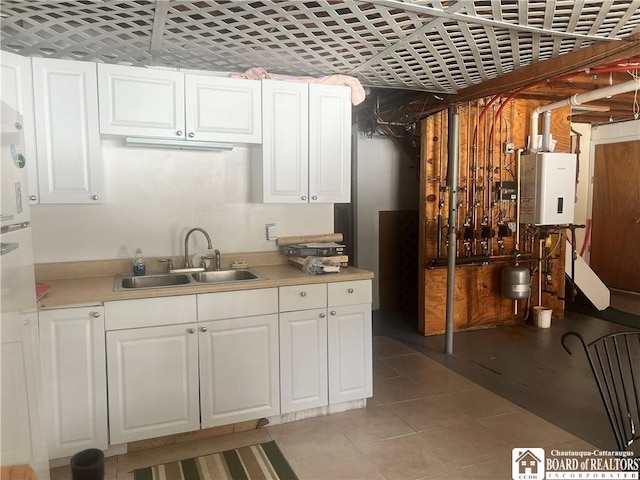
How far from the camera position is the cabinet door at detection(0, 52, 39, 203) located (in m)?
2.33

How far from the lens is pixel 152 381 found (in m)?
2.45

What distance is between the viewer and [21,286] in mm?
1598

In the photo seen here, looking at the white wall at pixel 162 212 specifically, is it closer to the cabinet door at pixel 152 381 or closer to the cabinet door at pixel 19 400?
the cabinet door at pixel 152 381

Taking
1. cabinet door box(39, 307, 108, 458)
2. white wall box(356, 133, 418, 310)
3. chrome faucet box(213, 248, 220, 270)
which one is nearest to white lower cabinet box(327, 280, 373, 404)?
chrome faucet box(213, 248, 220, 270)

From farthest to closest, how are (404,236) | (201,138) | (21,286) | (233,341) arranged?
1. (404,236)
2. (201,138)
3. (233,341)
4. (21,286)

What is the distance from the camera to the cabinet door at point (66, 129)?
2461mm

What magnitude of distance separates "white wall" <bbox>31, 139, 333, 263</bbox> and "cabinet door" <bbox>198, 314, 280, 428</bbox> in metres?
0.76

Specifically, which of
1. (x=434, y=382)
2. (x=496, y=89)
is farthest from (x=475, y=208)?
(x=434, y=382)

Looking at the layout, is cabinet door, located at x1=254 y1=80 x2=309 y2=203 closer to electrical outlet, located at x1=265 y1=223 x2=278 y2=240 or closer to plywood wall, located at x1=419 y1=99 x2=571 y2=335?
electrical outlet, located at x1=265 y1=223 x2=278 y2=240

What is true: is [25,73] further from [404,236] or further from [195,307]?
[404,236]

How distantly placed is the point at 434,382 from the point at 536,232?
90.0 inches

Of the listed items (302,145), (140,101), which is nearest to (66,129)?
(140,101)

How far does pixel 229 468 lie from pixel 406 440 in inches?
39.0

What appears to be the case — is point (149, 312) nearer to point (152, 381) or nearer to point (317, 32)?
point (152, 381)
